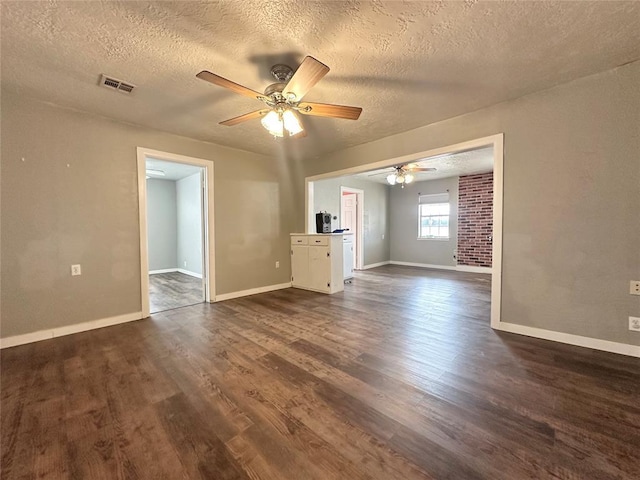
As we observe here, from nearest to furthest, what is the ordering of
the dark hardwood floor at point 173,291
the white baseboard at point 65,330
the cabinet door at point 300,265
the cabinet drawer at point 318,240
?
the white baseboard at point 65,330 → the dark hardwood floor at point 173,291 → the cabinet drawer at point 318,240 → the cabinet door at point 300,265

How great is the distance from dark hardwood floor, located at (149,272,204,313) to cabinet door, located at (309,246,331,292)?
1865mm

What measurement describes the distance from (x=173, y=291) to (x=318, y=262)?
2.73 metres

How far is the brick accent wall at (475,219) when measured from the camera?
20.5 ft

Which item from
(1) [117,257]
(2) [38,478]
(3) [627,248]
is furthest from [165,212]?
(3) [627,248]

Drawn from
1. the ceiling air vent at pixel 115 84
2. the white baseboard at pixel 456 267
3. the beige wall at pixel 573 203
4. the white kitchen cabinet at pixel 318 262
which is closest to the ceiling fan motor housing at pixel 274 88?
the ceiling air vent at pixel 115 84

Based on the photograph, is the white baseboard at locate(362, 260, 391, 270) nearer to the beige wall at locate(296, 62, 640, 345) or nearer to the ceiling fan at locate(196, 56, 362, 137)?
the beige wall at locate(296, 62, 640, 345)

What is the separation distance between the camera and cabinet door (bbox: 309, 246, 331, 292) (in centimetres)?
433

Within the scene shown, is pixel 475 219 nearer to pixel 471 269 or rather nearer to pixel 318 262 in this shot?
pixel 471 269

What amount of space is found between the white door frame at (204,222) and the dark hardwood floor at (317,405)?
27.8 inches

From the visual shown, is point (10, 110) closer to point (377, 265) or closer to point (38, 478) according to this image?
point (38, 478)

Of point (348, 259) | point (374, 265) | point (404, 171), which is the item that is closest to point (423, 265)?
point (374, 265)

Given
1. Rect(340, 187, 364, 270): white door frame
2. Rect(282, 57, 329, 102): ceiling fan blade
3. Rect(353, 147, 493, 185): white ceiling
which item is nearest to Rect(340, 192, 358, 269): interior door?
Rect(340, 187, 364, 270): white door frame

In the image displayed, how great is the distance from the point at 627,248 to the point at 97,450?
395 centimetres

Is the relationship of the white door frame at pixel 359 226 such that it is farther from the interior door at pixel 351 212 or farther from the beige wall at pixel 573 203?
the beige wall at pixel 573 203
